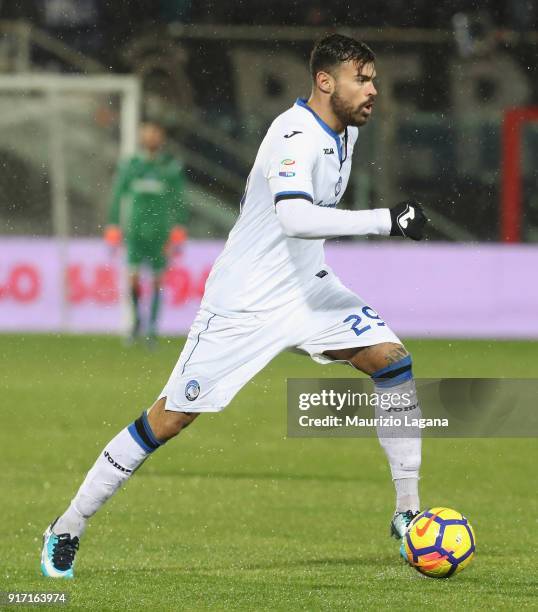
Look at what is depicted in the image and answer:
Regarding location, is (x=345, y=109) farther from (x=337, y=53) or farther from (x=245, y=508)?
(x=245, y=508)

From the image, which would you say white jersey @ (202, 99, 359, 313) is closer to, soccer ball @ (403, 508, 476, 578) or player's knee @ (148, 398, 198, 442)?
player's knee @ (148, 398, 198, 442)

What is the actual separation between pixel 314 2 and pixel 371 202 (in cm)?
385

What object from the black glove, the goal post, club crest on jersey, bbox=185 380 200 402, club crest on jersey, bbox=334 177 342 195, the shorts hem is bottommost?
club crest on jersey, bbox=185 380 200 402

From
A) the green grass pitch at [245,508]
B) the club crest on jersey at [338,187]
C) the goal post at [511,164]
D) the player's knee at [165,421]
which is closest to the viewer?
the green grass pitch at [245,508]

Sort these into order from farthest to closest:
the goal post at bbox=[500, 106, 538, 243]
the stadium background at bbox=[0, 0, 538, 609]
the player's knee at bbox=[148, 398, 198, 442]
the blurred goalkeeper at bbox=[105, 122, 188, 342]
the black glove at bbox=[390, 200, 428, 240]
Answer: the goal post at bbox=[500, 106, 538, 243] → the blurred goalkeeper at bbox=[105, 122, 188, 342] → the stadium background at bbox=[0, 0, 538, 609] → the player's knee at bbox=[148, 398, 198, 442] → the black glove at bbox=[390, 200, 428, 240]

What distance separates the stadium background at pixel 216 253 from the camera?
6.41 meters

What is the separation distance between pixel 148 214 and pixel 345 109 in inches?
410

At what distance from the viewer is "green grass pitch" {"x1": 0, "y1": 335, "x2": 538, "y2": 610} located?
5586 mm

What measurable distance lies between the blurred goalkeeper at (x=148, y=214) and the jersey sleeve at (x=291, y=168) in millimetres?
9755

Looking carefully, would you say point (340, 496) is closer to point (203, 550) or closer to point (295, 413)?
point (295, 413)

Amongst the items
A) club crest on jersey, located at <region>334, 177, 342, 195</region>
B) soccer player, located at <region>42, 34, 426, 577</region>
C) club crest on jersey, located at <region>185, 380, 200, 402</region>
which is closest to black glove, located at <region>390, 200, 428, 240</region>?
soccer player, located at <region>42, 34, 426, 577</region>

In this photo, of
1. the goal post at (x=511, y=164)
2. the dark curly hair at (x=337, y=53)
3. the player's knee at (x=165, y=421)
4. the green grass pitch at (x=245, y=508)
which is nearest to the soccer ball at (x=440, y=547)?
the green grass pitch at (x=245, y=508)

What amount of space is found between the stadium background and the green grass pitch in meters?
0.02

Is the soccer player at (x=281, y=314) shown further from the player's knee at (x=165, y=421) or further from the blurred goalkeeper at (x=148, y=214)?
the blurred goalkeeper at (x=148, y=214)
